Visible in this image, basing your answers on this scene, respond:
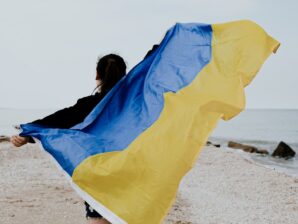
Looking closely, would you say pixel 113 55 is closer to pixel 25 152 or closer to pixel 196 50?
pixel 196 50

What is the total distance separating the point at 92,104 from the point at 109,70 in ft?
0.98

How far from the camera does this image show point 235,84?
348 centimetres

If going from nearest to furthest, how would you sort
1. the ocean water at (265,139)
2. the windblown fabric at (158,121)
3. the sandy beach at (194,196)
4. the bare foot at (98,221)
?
1. the windblown fabric at (158,121)
2. the bare foot at (98,221)
3. the sandy beach at (194,196)
4. the ocean water at (265,139)

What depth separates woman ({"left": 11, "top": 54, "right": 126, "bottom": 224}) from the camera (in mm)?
3248

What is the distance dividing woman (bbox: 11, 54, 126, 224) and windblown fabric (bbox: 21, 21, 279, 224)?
2.2 inches

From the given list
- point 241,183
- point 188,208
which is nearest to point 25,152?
point 241,183

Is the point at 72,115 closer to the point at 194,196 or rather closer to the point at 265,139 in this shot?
the point at 194,196

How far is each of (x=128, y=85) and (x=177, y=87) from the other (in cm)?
41

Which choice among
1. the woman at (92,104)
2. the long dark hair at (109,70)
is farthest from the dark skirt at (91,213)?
the long dark hair at (109,70)

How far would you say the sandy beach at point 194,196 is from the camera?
24.4 ft

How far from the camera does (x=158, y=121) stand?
329cm

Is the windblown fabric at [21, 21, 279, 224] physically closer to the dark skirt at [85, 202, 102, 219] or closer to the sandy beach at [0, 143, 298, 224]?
the dark skirt at [85, 202, 102, 219]

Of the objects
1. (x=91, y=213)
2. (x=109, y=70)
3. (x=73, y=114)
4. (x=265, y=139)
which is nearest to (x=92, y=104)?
(x=73, y=114)

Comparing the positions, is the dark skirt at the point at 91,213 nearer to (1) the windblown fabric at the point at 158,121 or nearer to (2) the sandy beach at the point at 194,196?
(1) the windblown fabric at the point at 158,121
